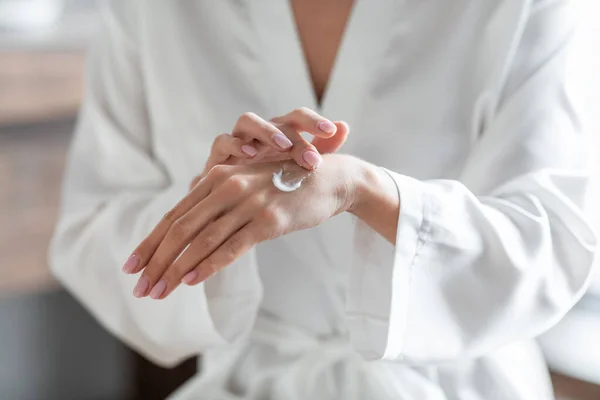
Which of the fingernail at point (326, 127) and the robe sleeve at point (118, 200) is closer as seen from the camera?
the fingernail at point (326, 127)

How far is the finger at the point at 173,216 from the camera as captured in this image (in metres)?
0.63

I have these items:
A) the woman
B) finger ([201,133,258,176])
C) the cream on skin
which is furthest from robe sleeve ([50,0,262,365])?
the cream on skin

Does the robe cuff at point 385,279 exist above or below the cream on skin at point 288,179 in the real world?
below

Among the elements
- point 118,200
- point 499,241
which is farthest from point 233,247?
point 118,200

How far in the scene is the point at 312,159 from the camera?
2.01 feet

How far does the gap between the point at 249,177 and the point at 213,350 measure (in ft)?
1.25

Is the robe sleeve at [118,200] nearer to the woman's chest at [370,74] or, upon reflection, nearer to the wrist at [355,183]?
the woman's chest at [370,74]

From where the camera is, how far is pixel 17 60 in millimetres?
1193

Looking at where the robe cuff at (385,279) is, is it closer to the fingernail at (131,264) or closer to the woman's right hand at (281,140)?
the woman's right hand at (281,140)

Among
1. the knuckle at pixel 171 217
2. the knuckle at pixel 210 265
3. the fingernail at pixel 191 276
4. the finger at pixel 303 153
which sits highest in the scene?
the finger at pixel 303 153

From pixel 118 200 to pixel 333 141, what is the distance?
1.11 ft

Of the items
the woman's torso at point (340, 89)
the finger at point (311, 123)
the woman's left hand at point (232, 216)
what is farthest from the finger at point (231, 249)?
the woman's torso at point (340, 89)

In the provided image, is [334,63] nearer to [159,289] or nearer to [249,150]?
[249,150]

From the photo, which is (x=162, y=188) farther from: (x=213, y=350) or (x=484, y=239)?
(x=484, y=239)
